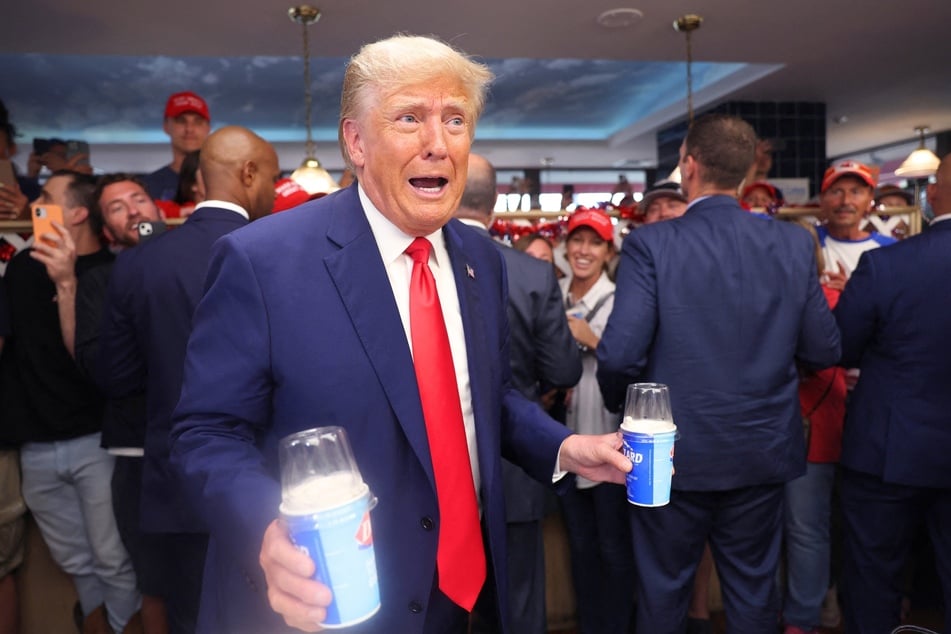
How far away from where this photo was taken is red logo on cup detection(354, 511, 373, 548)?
76 cm

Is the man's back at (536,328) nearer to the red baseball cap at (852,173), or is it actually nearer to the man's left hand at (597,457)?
the man's left hand at (597,457)

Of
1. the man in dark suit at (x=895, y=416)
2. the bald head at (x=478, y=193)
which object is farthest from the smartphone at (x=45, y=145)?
the man in dark suit at (x=895, y=416)

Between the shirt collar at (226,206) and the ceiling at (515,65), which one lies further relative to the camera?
the ceiling at (515,65)

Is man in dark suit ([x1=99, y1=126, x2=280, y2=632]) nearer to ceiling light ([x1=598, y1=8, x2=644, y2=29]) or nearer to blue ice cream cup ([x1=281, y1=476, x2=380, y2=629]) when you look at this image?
blue ice cream cup ([x1=281, y1=476, x2=380, y2=629])

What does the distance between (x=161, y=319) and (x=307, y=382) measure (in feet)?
3.66

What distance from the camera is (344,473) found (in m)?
0.81

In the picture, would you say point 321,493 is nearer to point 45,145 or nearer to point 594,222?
point 594,222

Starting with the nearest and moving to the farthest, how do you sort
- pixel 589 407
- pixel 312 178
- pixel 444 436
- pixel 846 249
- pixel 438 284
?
pixel 444 436
pixel 438 284
pixel 589 407
pixel 846 249
pixel 312 178

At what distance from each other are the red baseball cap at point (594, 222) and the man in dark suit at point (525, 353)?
28.6 inches

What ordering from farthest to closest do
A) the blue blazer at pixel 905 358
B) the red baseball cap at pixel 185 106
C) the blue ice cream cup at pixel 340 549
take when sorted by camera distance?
the red baseball cap at pixel 185 106 → the blue blazer at pixel 905 358 → the blue ice cream cup at pixel 340 549

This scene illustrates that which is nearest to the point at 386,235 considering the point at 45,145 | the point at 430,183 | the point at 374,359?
the point at 430,183

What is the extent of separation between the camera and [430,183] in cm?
113

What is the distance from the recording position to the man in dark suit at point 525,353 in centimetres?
218

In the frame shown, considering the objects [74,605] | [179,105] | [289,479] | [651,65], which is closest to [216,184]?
[289,479]
